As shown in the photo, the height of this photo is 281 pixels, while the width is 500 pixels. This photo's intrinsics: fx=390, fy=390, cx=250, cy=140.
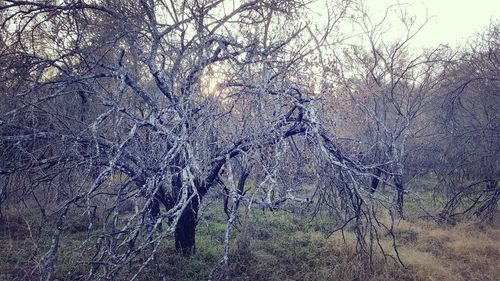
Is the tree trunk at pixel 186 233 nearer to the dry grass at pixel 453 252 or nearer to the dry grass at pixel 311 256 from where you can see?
the dry grass at pixel 311 256

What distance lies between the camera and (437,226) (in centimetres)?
1063

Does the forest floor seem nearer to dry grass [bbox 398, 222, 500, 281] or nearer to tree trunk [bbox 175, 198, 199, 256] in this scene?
dry grass [bbox 398, 222, 500, 281]

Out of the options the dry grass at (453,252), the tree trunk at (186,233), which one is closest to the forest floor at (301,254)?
the dry grass at (453,252)

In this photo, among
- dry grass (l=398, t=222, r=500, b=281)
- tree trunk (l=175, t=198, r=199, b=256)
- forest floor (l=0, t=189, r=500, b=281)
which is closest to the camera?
forest floor (l=0, t=189, r=500, b=281)

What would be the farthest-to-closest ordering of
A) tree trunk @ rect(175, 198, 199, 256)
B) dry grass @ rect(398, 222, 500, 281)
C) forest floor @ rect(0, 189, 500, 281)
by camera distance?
tree trunk @ rect(175, 198, 199, 256) → dry grass @ rect(398, 222, 500, 281) → forest floor @ rect(0, 189, 500, 281)

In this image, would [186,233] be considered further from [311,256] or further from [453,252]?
[453,252]

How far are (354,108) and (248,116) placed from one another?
315 inches

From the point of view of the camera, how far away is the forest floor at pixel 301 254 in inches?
268

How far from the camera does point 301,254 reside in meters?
7.94

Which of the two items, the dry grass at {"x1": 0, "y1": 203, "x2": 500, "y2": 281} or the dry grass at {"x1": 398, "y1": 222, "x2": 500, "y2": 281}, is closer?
the dry grass at {"x1": 0, "y1": 203, "x2": 500, "y2": 281}

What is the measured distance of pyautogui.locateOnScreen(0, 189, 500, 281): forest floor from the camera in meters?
6.80

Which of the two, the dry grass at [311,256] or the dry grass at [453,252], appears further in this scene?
the dry grass at [453,252]

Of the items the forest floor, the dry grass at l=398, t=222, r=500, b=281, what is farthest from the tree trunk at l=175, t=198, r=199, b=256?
the dry grass at l=398, t=222, r=500, b=281

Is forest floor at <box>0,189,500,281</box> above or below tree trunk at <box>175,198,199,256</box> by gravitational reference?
below
